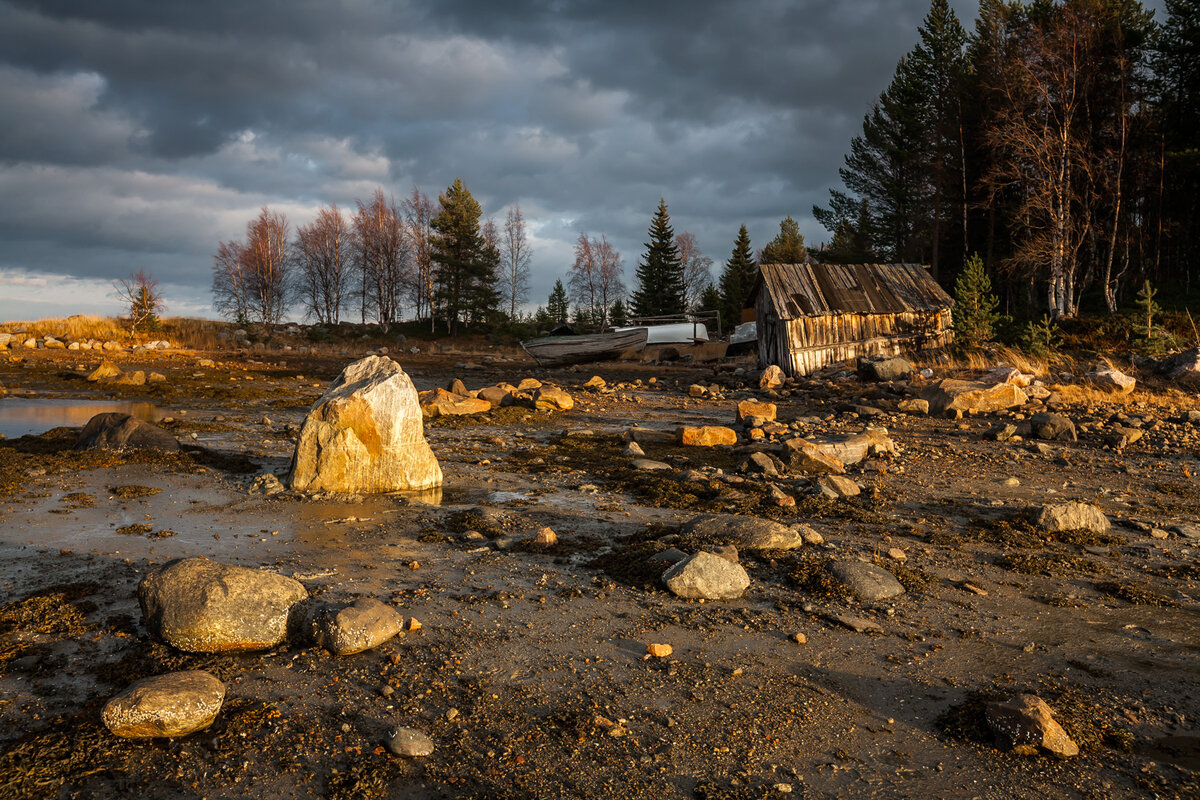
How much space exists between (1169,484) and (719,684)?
8273 mm

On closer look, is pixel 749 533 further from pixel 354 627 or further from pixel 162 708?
pixel 162 708

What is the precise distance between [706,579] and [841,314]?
2256cm

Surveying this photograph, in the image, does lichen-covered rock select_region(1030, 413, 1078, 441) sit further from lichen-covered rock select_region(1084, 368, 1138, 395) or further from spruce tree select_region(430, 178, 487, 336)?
spruce tree select_region(430, 178, 487, 336)

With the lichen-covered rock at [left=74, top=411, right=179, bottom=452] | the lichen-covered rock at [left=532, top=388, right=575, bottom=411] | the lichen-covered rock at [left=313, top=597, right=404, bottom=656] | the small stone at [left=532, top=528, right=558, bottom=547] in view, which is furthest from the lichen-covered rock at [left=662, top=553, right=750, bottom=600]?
the lichen-covered rock at [left=532, top=388, right=575, bottom=411]

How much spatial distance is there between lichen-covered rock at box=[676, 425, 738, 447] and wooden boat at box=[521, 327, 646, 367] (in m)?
23.0

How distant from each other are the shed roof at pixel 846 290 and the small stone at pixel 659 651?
21.9 m

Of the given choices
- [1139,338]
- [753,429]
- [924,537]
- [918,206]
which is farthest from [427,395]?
[918,206]

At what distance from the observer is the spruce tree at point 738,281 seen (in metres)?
50.7

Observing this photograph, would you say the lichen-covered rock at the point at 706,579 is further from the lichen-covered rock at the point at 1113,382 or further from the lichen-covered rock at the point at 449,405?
the lichen-covered rock at the point at 1113,382

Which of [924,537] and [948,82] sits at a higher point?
[948,82]

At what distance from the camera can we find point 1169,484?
362 inches

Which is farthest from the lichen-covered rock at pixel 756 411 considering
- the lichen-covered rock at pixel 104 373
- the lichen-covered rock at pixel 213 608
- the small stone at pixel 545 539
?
the lichen-covered rock at pixel 104 373

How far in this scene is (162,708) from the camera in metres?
3.66

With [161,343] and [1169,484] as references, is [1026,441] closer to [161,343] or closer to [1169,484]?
[1169,484]
